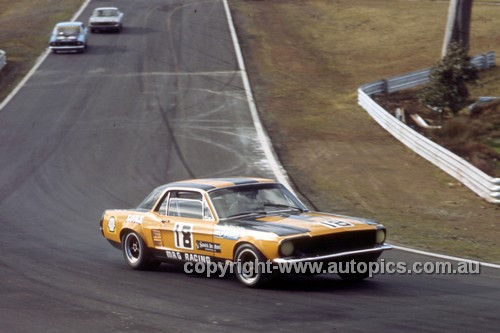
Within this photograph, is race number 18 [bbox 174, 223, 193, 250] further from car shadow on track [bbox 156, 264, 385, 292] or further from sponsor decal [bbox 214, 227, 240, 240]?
sponsor decal [bbox 214, 227, 240, 240]

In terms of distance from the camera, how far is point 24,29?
161 ft

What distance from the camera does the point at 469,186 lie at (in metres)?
20.4

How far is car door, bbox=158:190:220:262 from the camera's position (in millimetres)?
10242

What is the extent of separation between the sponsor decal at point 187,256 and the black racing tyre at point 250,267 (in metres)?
0.66

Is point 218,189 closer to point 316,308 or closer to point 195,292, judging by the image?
point 195,292

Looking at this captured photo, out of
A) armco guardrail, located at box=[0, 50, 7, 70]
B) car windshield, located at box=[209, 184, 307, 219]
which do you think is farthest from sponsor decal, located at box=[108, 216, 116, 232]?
armco guardrail, located at box=[0, 50, 7, 70]

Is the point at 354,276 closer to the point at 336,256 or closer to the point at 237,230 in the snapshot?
the point at 336,256

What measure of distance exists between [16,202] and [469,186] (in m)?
11.1

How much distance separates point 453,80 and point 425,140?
18.5 feet

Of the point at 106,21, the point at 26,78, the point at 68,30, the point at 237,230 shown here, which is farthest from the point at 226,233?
the point at 106,21

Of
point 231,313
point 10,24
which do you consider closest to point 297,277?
point 231,313

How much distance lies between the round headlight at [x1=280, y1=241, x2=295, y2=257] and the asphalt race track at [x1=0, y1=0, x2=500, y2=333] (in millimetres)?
476

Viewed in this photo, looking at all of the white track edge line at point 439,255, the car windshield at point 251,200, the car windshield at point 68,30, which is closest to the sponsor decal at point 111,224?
the car windshield at point 251,200

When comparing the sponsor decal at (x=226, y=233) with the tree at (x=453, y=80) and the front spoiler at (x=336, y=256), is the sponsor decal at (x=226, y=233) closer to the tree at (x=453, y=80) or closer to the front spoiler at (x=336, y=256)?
the front spoiler at (x=336, y=256)
